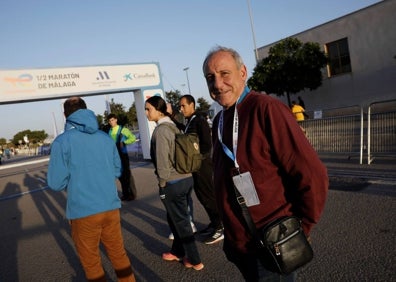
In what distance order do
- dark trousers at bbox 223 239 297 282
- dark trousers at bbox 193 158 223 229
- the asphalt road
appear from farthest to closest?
1. dark trousers at bbox 193 158 223 229
2. the asphalt road
3. dark trousers at bbox 223 239 297 282

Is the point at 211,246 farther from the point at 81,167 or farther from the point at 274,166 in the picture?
the point at 274,166

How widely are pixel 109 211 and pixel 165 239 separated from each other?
7.03ft

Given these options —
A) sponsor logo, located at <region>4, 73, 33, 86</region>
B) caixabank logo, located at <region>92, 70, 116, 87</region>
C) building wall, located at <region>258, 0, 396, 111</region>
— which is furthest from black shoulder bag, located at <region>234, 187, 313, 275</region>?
building wall, located at <region>258, 0, 396, 111</region>

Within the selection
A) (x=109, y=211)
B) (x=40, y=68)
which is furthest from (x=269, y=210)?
(x=40, y=68)

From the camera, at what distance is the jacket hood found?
2906 mm

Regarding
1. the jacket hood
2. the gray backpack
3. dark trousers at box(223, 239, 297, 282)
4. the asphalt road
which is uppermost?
the jacket hood

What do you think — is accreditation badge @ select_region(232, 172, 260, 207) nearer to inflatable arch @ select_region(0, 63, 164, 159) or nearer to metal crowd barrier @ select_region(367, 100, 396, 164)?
metal crowd barrier @ select_region(367, 100, 396, 164)

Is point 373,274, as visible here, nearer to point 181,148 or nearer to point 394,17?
point 181,148

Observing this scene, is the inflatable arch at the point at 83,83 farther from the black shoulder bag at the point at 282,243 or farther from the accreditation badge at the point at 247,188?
the black shoulder bag at the point at 282,243

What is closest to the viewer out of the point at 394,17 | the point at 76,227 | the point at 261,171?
the point at 261,171

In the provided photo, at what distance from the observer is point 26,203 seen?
9945 millimetres

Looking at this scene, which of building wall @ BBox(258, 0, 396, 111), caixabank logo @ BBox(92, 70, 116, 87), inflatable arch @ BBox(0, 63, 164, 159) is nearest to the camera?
inflatable arch @ BBox(0, 63, 164, 159)

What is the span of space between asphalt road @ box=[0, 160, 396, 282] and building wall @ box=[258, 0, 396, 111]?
22420mm

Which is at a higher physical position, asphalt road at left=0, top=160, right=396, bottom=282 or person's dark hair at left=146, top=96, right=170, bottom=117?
person's dark hair at left=146, top=96, right=170, bottom=117
